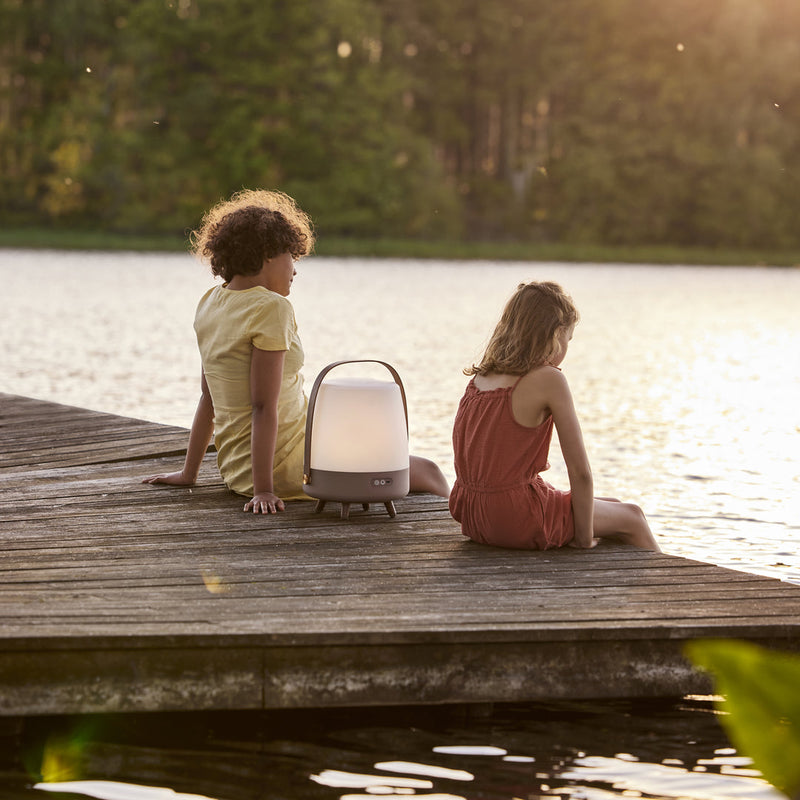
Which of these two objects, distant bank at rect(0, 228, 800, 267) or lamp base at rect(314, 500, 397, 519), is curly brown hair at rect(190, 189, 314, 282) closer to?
lamp base at rect(314, 500, 397, 519)

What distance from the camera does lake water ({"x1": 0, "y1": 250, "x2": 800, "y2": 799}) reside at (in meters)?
3.08

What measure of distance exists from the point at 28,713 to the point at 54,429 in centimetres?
387

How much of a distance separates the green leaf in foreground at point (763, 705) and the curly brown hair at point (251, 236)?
3.74 metres

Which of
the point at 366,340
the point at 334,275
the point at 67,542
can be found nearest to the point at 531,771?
the point at 67,542

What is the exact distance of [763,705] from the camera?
1.54 feet

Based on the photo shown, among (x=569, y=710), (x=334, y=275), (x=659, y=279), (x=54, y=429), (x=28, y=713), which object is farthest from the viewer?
(x=659, y=279)

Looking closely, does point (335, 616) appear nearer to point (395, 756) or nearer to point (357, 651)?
point (357, 651)

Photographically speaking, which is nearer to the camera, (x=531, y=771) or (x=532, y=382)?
(x=531, y=771)

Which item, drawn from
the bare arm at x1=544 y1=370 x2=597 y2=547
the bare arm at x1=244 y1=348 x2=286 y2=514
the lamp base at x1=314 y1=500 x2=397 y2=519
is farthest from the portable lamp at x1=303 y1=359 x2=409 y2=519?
the bare arm at x1=544 y1=370 x2=597 y2=547

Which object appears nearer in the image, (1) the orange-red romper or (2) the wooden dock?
(2) the wooden dock

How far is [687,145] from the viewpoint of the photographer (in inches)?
2015

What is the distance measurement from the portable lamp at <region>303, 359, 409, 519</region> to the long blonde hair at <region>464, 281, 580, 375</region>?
53cm

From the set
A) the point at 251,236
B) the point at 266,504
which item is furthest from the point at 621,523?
the point at 251,236

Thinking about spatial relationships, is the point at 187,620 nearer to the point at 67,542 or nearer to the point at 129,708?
the point at 129,708
